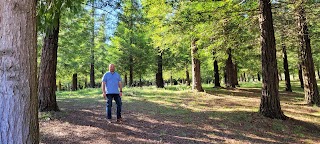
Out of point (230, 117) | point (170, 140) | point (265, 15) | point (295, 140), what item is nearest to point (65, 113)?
point (170, 140)

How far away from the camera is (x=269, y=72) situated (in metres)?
7.82

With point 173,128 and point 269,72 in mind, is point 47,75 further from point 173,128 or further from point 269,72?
point 269,72

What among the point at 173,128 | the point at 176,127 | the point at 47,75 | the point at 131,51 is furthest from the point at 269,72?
the point at 131,51

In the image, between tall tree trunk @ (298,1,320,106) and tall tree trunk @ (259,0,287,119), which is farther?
tall tree trunk @ (298,1,320,106)

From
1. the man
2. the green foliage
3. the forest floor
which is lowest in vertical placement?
the forest floor

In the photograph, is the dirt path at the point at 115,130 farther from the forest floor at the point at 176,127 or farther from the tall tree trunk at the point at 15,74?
the tall tree trunk at the point at 15,74

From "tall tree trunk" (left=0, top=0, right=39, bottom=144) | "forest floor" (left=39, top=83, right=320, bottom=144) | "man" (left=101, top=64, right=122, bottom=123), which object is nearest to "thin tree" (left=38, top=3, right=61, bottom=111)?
"forest floor" (left=39, top=83, right=320, bottom=144)

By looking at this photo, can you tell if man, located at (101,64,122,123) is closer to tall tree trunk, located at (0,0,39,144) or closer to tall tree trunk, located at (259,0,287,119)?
tall tree trunk, located at (0,0,39,144)

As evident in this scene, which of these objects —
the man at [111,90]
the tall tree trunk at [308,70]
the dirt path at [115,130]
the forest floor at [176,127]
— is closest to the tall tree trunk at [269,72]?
the forest floor at [176,127]

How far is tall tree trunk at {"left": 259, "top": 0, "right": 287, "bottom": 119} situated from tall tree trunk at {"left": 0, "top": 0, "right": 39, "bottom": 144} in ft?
23.4

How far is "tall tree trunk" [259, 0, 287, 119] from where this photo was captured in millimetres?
7832

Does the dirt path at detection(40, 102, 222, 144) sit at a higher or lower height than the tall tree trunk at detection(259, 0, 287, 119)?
lower

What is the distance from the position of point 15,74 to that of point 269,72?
7271 mm

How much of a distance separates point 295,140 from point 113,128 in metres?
4.70
